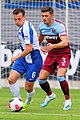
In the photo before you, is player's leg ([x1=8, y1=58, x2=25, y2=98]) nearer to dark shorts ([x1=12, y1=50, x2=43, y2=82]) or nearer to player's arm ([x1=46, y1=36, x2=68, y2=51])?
dark shorts ([x1=12, y1=50, x2=43, y2=82])

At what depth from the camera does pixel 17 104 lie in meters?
12.0

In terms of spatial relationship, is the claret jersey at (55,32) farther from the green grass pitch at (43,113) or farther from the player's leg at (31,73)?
the green grass pitch at (43,113)

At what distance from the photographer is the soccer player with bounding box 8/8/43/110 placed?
12.4 meters

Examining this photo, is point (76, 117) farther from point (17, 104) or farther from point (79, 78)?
point (79, 78)

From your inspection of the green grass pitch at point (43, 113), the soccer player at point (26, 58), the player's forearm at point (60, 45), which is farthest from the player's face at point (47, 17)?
the green grass pitch at point (43, 113)

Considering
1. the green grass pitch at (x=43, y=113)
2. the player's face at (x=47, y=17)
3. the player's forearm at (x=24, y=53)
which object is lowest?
the green grass pitch at (x=43, y=113)

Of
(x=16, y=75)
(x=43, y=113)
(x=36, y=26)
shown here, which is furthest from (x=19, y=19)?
(x=36, y=26)

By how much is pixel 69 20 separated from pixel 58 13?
451 millimetres

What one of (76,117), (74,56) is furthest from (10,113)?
(74,56)

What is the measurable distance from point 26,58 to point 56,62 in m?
0.89

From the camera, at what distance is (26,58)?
12.7m

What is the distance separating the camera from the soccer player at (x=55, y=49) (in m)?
12.7

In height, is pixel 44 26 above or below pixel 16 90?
above

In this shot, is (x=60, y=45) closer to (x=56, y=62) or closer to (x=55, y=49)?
(x=55, y=49)
